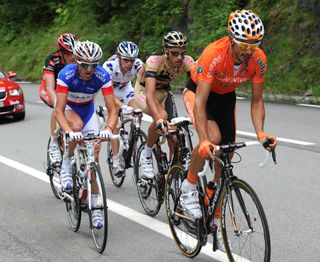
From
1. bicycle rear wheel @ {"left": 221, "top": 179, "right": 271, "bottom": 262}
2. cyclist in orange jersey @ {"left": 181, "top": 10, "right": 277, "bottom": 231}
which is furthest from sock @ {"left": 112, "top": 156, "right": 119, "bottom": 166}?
bicycle rear wheel @ {"left": 221, "top": 179, "right": 271, "bottom": 262}

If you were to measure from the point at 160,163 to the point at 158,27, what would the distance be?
1788cm

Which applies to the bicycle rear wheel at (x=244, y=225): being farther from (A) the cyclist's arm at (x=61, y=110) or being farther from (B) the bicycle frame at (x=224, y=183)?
(A) the cyclist's arm at (x=61, y=110)

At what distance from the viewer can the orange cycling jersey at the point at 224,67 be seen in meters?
5.40

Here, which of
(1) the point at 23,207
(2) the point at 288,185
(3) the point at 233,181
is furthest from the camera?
(2) the point at 288,185

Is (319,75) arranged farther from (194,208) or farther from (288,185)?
(194,208)

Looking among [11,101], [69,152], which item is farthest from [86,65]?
[11,101]

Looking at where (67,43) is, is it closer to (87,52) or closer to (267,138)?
(87,52)

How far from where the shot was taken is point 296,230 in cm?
661

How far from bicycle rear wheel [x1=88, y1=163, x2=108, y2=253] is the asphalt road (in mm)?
91

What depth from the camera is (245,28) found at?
508cm

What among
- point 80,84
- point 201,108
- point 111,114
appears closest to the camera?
point 201,108

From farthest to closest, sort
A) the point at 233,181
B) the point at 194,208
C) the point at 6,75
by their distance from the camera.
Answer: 1. the point at 6,75
2. the point at 194,208
3. the point at 233,181

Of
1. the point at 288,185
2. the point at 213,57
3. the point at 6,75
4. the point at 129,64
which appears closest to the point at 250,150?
the point at 288,185

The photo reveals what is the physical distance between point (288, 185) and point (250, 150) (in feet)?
8.28
